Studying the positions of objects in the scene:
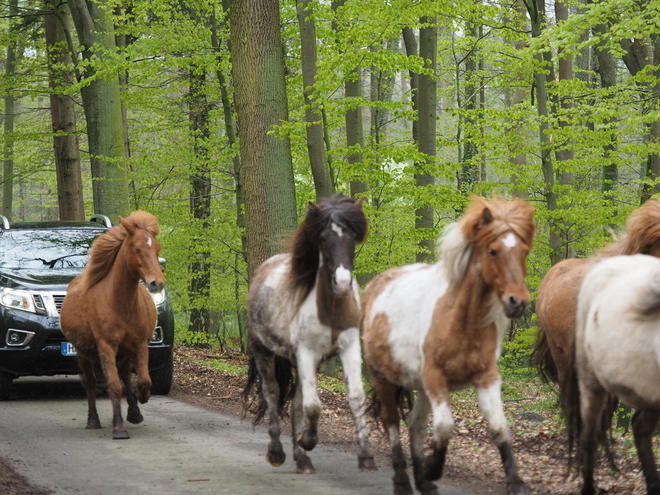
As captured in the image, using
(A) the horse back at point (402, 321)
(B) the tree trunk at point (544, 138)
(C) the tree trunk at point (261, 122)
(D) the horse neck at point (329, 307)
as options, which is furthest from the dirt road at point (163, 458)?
(B) the tree trunk at point (544, 138)

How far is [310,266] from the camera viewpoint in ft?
20.8

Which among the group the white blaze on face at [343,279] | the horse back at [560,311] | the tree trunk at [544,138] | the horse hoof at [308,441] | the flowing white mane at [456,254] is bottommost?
the horse hoof at [308,441]

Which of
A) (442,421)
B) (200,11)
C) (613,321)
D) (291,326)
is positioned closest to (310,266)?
(291,326)

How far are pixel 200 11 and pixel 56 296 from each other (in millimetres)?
10511

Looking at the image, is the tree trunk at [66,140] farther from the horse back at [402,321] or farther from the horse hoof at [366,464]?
the horse hoof at [366,464]

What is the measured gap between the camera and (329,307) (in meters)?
6.12

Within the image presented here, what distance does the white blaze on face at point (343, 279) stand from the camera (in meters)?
5.64

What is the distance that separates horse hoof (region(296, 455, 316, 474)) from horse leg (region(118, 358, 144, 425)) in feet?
9.37

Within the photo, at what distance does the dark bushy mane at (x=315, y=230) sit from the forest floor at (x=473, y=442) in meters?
1.36

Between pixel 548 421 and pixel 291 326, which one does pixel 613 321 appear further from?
pixel 548 421

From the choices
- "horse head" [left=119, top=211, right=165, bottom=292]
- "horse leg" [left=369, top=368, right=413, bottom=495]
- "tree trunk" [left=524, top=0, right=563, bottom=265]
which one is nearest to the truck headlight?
"horse head" [left=119, top=211, right=165, bottom=292]

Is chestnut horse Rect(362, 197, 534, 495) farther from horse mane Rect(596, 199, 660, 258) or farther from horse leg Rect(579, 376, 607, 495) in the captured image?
horse mane Rect(596, 199, 660, 258)

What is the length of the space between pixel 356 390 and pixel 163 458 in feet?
7.35

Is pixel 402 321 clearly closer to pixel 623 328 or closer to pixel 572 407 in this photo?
pixel 572 407
